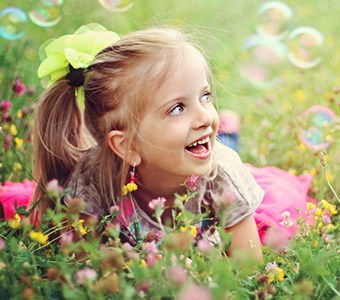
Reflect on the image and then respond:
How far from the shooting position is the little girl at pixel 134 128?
169cm

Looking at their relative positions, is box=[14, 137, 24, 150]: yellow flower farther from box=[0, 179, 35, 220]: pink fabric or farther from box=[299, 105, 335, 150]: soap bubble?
box=[299, 105, 335, 150]: soap bubble

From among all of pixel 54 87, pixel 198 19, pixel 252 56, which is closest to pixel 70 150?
pixel 54 87

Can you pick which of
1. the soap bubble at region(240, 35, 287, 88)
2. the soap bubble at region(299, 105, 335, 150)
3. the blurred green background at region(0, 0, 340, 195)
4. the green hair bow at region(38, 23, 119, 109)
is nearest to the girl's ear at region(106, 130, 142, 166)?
the green hair bow at region(38, 23, 119, 109)

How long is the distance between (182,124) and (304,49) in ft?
7.28

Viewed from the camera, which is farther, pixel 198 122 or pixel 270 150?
pixel 270 150

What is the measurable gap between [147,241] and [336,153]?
131 centimetres

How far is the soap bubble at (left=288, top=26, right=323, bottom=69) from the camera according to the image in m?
3.62

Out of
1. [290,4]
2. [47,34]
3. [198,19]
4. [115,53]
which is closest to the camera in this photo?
[115,53]

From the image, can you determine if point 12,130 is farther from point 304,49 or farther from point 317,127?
point 304,49

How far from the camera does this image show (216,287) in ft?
3.42

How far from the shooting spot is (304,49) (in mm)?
3721

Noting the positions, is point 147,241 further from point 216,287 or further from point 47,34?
point 47,34

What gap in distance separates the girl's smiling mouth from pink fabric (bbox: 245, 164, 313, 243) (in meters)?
0.49

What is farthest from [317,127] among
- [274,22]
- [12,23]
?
[274,22]
